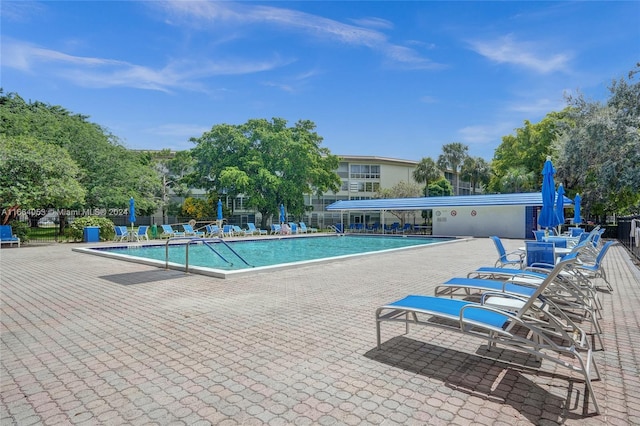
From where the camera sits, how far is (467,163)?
51844mm

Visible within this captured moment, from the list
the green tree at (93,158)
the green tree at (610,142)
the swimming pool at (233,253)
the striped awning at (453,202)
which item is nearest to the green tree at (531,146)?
the green tree at (610,142)

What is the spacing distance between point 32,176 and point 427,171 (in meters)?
42.2

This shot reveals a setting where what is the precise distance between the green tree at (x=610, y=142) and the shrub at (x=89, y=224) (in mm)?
27801

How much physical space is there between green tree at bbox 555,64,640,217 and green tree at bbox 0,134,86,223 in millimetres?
28411

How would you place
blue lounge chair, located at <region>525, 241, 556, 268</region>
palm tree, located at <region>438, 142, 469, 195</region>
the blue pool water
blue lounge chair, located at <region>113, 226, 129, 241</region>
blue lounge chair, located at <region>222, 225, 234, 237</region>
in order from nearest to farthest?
1. blue lounge chair, located at <region>525, 241, 556, 268</region>
2. the blue pool water
3. blue lounge chair, located at <region>113, 226, 129, 241</region>
4. blue lounge chair, located at <region>222, 225, 234, 237</region>
5. palm tree, located at <region>438, 142, 469, 195</region>

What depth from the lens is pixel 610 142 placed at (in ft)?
65.1

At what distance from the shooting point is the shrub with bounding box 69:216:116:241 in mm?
20234

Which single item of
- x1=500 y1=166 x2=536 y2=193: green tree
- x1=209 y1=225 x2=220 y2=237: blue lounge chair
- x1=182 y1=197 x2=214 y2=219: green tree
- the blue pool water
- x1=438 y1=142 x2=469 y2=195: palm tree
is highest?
x1=438 y1=142 x2=469 y2=195: palm tree

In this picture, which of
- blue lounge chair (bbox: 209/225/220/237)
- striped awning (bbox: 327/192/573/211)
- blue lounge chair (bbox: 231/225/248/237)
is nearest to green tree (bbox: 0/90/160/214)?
blue lounge chair (bbox: 209/225/220/237)

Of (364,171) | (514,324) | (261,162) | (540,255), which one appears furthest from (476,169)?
(514,324)

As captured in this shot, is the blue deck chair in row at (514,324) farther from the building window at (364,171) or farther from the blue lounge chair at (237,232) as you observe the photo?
the building window at (364,171)

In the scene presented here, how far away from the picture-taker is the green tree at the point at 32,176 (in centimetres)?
1745

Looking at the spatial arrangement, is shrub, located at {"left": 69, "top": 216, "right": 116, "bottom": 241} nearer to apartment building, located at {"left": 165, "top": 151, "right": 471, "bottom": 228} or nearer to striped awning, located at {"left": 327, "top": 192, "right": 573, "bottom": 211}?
striped awning, located at {"left": 327, "top": 192, "right": 573, "bottom": 211}

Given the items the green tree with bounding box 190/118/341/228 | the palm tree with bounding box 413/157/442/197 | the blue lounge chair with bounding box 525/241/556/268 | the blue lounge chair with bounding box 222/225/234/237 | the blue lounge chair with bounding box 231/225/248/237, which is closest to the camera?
the blue lounge chair with bounding box 525/241/556/268
